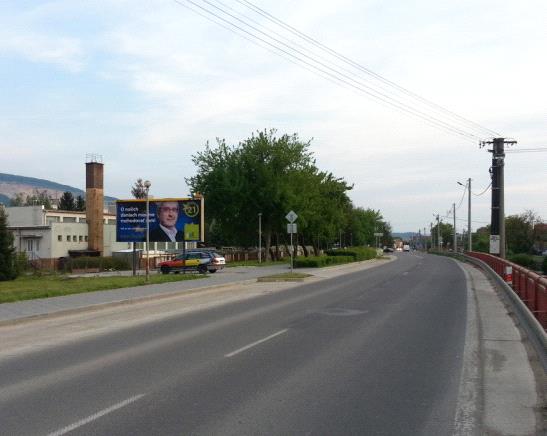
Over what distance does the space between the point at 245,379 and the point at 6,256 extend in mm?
32486

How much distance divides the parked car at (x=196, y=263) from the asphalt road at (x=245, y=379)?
25.6 metres

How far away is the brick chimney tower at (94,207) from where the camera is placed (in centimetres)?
7081

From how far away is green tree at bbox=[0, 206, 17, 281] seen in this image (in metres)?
37.2

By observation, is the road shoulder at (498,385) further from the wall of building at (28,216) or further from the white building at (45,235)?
the wall of building at (28,216)

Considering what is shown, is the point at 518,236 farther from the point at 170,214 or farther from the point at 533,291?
the point at 533,291

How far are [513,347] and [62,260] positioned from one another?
53125 mm

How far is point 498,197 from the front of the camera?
42.6m

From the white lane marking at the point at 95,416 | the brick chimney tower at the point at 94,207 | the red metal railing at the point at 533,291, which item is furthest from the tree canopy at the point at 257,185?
the white lane marking at the point at 95,416

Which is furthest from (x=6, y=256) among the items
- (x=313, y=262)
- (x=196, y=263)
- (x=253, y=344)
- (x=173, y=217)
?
(x=253, y=344)

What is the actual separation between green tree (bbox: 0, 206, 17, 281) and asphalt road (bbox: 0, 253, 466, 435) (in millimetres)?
24662

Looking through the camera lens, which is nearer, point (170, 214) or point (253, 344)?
point (253, 344)

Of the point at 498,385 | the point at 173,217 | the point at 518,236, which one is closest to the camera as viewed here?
the point at 498,385

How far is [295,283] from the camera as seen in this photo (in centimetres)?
3170

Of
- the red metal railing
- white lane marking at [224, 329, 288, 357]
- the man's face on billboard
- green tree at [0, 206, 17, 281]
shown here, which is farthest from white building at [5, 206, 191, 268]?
white lane marking at [224, 329, 288, 357]
